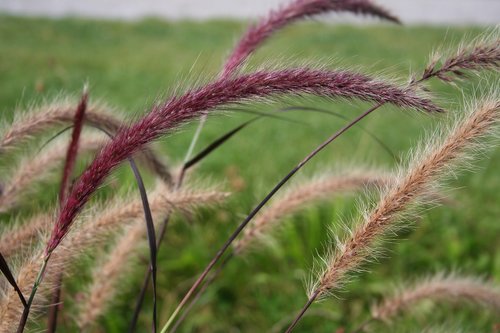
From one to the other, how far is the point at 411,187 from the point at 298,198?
0.60 metres

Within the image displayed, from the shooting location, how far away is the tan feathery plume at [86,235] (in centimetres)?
83

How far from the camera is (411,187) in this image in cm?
80

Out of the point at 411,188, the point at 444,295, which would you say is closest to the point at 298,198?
the point at 444,295

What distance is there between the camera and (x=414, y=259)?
2.43 metres

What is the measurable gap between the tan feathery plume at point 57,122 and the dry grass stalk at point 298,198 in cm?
31

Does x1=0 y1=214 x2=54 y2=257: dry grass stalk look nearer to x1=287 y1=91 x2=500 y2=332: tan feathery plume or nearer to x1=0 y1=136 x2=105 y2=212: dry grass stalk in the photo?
x1=0 y1=136 x2=105 y2=212: dry grass stalk

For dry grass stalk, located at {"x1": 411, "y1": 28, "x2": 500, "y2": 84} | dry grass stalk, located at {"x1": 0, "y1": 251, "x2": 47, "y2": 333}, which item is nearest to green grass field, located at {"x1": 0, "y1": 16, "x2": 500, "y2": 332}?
dry grass stalk, located at {"x1": 411, "y1": 28, "x2": 500, "y2": 84}

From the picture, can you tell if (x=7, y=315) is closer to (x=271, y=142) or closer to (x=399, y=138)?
(x=271, y=142)

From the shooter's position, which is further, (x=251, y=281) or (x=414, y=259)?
(x=414, y=259)

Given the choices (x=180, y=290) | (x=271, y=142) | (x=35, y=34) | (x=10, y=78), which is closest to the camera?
(x=180, y=290)

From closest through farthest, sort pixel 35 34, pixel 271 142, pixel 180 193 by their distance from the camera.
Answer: pixel 180 193, pixel 271 142, pixel 35 34

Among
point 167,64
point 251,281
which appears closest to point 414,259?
point 251,281

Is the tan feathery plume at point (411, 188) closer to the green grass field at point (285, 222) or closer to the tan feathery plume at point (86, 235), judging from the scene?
the green grass field at point (285, 222)

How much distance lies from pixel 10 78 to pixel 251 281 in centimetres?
471
